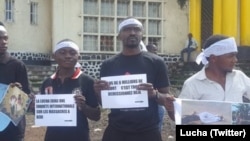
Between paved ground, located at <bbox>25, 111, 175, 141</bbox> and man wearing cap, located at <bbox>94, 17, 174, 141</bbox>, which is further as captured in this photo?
paved ground, located at <bbox>25, 111, 175, 141</bbox>

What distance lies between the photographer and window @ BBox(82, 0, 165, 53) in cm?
2053

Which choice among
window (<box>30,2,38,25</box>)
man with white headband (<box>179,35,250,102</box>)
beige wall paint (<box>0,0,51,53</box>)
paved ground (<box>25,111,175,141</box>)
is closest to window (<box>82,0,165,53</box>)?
beige wall paint (<box>0,0,51,53</box>)

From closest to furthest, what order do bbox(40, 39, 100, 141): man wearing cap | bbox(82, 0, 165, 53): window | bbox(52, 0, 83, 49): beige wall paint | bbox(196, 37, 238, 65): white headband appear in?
bbox(196, 37, 238, 65): white headband < bbox(40, 39, 100, 141): man wearing cap < bbox(52, 0, 83, 49): beige wall paint < bbox(82, 0, 165, 53): window

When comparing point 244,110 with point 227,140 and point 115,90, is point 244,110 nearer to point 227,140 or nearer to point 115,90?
point 227,140

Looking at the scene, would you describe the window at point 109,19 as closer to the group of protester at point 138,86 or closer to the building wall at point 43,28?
the building wall at point 43,28

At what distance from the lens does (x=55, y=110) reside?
547cm

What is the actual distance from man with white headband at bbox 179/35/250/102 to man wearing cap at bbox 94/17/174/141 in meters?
0.37

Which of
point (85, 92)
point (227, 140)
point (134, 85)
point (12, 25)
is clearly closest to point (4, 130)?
point (85, 92)

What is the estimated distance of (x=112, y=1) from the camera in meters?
20.8

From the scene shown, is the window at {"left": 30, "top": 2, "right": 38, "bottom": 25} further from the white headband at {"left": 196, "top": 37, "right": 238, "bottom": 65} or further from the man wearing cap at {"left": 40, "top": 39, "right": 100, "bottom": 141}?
the white headband at {"left": 196, "top": 37, "right": 238, "bottom": 65}

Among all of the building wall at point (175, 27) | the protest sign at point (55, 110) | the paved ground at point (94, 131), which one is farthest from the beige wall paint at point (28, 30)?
the protest sign at point (55, 110)

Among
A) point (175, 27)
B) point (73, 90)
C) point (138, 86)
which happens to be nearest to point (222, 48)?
point (138, 86)

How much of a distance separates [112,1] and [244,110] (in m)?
16.6

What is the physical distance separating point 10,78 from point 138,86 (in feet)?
4.44
